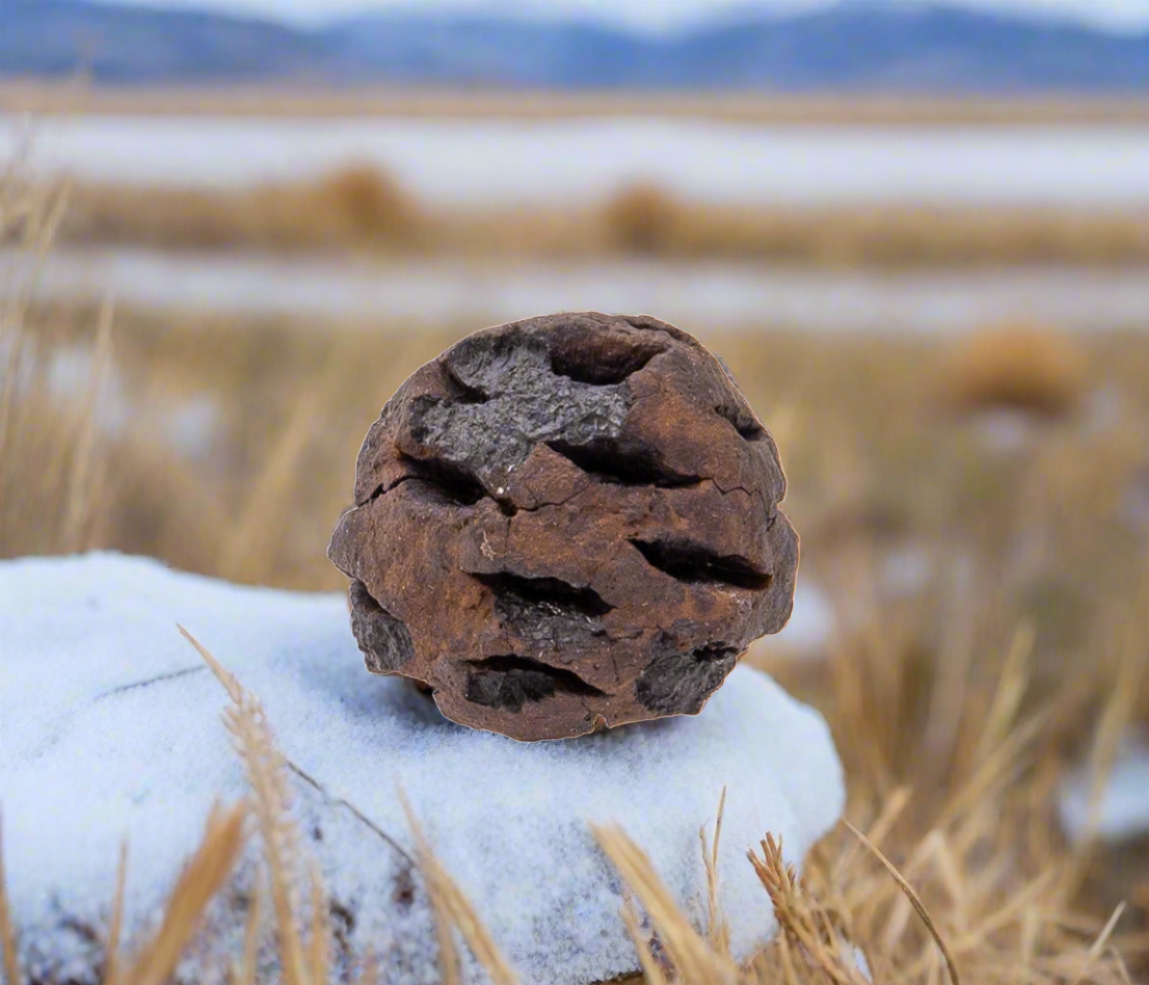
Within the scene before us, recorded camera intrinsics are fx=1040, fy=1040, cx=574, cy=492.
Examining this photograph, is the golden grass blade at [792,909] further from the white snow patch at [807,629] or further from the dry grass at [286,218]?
the dry grass at [286,218]

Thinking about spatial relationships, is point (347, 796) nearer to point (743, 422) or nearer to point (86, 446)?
point (743, 422)

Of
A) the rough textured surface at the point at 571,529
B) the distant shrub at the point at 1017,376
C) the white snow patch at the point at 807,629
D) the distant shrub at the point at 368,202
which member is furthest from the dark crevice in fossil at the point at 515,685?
the distant shrub at the point at 368,202

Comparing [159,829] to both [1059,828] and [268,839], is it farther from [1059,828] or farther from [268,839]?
[1059,828]

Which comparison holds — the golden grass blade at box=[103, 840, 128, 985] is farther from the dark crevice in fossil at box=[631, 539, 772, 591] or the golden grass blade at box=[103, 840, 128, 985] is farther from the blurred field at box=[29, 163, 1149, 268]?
the blurred field at box=[29, 163, 1149, 268]

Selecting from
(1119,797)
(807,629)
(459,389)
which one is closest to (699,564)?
(459,389)

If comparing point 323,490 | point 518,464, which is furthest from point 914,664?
point 518,464

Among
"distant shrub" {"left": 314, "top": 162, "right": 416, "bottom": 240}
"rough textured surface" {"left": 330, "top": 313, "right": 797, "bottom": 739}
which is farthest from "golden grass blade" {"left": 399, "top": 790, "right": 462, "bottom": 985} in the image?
"distant shrub" {"left": 314, "top": 162, "right": 416, "bottom": 240}
